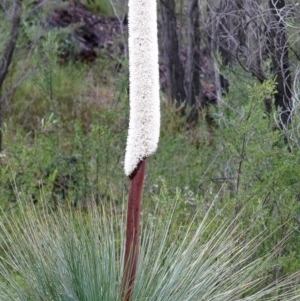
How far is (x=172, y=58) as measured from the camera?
11.2 metres

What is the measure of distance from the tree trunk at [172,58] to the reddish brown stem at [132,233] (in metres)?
6.72

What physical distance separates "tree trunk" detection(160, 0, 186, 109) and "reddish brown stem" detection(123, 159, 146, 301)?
672cm

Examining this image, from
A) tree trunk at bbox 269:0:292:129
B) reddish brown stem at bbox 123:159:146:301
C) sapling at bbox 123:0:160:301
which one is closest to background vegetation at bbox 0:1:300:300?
tree trunk at bbox 269:0:292:129

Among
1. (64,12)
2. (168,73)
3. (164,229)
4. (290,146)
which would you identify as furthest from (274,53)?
(64,12)

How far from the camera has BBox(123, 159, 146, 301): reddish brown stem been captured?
3910 mm

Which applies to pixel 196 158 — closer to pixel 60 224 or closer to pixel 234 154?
pixel 234 154

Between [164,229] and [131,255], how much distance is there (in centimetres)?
53

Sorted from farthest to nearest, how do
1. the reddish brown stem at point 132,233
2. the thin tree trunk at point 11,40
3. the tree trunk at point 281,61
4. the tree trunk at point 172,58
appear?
1. the tree trunk at point 172,58
2. the thin tree trunk at point 11,40
3. the tree trunk at point 281,61
4. the reddish brown stem at point 132,233

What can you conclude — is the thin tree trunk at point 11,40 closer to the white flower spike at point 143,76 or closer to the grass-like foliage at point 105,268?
the grass-like foliage at point 105,268

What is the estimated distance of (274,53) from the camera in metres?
6.72

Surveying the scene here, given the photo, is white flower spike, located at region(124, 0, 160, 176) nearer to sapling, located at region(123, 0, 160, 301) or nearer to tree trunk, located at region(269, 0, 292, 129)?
sapling, located at region(123, 0, 160, 301)

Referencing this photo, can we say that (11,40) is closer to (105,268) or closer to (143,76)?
(105,268)

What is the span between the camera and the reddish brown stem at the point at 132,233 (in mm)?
3910

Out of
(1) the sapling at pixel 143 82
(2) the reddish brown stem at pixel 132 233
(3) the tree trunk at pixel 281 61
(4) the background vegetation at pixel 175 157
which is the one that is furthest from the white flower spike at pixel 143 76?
(3) the tree trunk at pixel 281 61
